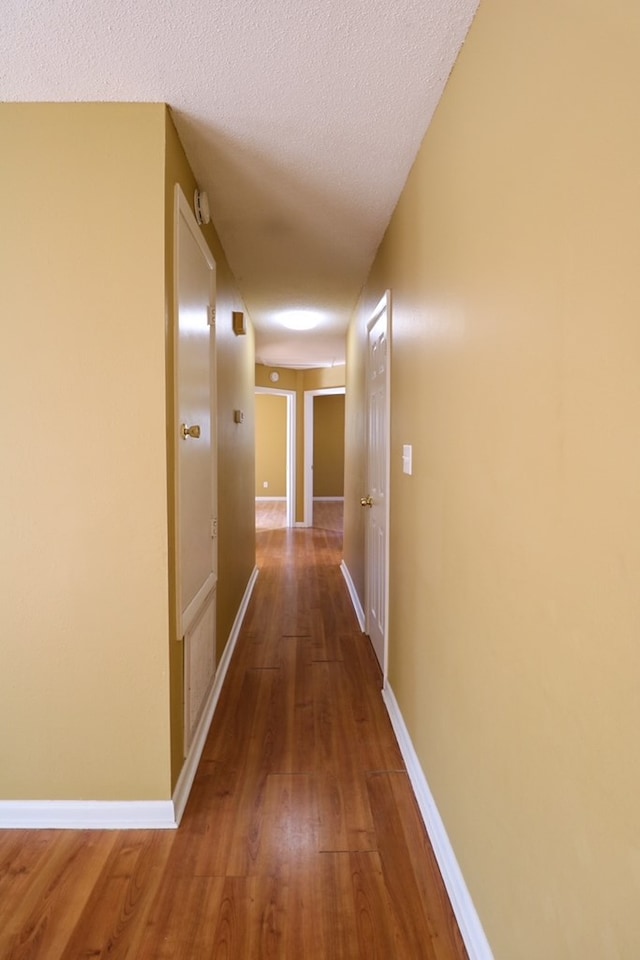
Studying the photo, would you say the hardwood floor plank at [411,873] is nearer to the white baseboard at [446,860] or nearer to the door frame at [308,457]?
the white baseboard at [446,860]

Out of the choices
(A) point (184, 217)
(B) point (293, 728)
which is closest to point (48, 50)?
(A) point (184, 217)

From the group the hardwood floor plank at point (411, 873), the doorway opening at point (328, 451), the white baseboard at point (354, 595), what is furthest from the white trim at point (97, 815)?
the doorway opening at point (328, 451)

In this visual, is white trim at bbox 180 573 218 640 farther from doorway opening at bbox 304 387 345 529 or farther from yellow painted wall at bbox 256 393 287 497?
yellow painted wall at bbox 256 393 287 497

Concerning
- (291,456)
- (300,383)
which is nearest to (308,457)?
(291,456)

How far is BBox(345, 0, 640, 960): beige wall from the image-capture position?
0.67m

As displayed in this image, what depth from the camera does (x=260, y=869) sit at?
1506mm

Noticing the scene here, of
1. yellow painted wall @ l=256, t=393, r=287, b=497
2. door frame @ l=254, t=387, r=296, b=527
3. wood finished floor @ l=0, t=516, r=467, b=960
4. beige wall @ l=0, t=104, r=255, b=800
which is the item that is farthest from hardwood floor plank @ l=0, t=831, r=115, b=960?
yellow painted wall @ l=256, t=393, r=287, b=497

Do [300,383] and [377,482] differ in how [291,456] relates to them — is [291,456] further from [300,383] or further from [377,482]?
[377,482]

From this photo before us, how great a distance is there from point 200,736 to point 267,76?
2441mm

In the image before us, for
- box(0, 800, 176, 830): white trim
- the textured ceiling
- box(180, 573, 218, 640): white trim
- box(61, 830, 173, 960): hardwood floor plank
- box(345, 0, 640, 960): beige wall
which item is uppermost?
the textured ceiling

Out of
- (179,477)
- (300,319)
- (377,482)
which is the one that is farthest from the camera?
(300,319)

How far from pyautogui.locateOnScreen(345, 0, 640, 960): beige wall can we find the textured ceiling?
0.17 metres

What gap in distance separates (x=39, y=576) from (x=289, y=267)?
237 centimetres

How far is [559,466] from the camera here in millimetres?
836
